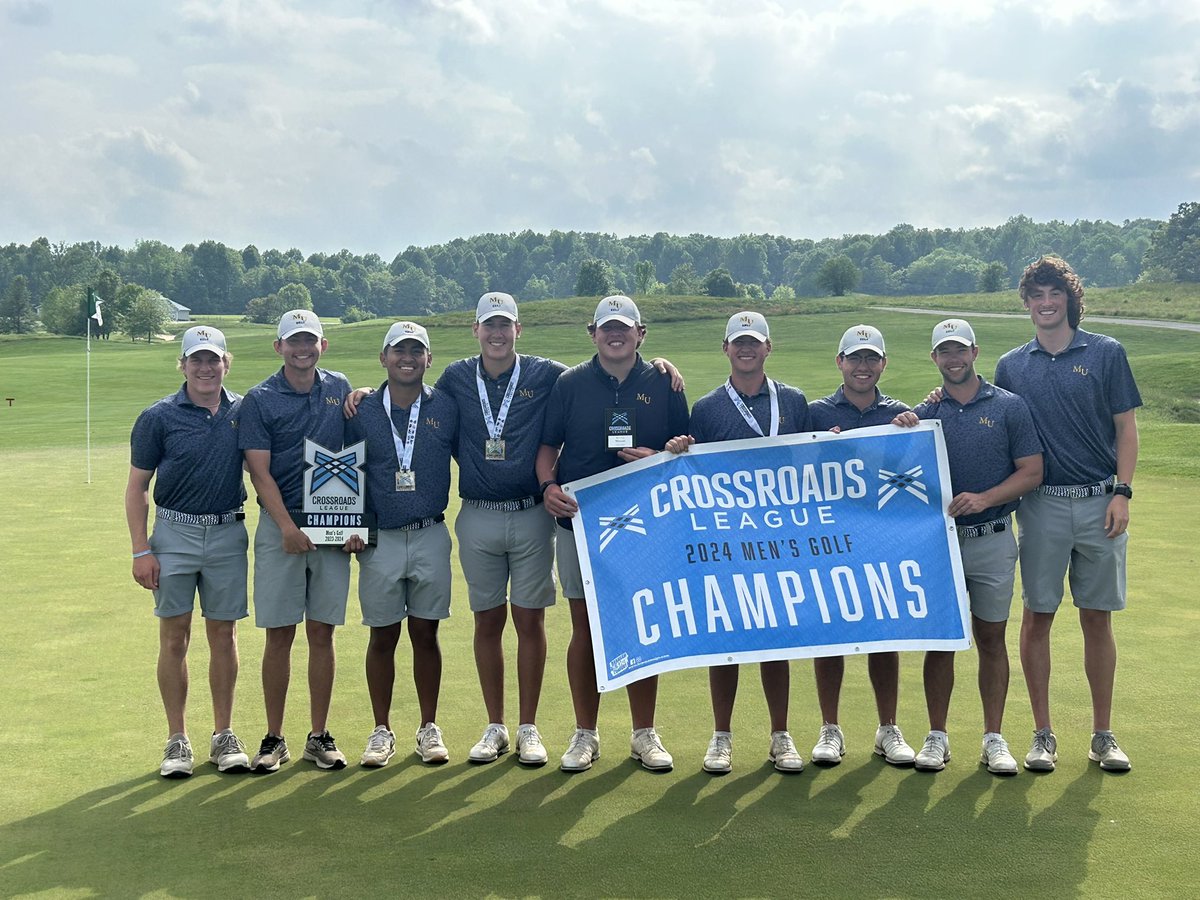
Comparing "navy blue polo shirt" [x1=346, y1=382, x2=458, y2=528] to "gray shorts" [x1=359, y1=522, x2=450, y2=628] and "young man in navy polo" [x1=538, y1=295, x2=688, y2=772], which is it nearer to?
"gray shorts" [x1=359, y1=522, x2=450, y2=628]

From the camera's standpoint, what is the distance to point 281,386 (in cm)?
668

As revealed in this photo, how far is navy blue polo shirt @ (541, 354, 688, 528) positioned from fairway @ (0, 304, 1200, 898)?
162 cm

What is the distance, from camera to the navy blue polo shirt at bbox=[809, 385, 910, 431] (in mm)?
6754

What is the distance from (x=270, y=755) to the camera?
641 centimetres

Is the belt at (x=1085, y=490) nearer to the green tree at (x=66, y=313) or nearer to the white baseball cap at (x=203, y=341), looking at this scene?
the white baseball cap at (x=203, y=341)

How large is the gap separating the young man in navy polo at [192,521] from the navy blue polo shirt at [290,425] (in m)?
0.18

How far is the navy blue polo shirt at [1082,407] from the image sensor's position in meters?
6.58

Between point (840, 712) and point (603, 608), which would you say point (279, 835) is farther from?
point (840, 712)

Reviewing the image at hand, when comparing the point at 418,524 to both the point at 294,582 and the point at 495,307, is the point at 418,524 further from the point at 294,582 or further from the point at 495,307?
the point at 495,307

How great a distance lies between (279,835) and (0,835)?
1.24 metres

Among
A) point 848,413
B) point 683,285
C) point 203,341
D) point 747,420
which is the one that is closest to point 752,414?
point 747,420

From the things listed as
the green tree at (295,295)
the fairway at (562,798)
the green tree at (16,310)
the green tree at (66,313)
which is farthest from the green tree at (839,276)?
the fairway at (562,798)

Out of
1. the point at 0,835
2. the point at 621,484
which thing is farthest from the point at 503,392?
the point at 0,835

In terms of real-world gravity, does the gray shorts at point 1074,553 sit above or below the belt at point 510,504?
below
